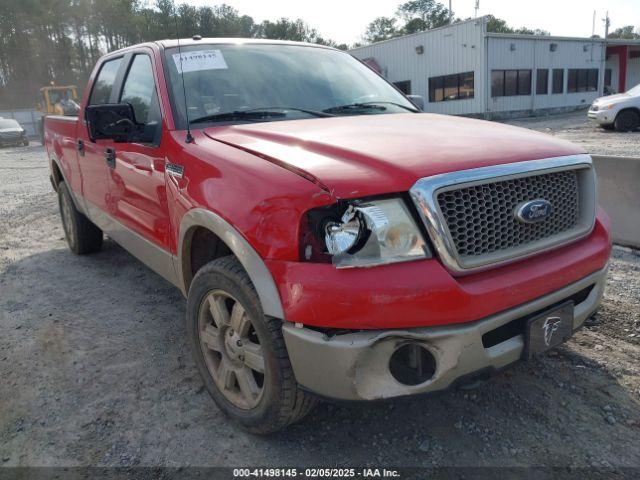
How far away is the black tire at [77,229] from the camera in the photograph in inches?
211

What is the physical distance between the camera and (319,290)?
1933 millimetres

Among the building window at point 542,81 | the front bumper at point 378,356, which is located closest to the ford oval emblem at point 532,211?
the front bumper at point 378,356

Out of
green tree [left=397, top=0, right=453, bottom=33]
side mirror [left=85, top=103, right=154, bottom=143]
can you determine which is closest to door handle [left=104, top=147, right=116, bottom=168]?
side mirror [left=85, top=103, right=154, bottom=143]

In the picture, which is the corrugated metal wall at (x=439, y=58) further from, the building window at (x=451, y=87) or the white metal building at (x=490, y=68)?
the building window at (x=451, y=87)

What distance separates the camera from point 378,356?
1958mm

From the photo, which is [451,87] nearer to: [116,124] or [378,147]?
[116,124]

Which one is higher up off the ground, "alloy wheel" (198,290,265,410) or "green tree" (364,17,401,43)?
"green tree" (364,17,401,43)

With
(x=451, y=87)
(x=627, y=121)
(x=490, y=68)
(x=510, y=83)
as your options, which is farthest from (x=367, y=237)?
(x=510, y=83)

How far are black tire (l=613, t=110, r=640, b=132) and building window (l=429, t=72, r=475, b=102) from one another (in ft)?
32.0

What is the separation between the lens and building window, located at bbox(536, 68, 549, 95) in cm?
2750

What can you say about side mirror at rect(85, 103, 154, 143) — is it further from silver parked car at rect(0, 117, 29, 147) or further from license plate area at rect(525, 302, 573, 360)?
silver parked car at rect(0, 117, 29, 147)

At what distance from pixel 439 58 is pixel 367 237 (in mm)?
26694

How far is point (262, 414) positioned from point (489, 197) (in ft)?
4.43

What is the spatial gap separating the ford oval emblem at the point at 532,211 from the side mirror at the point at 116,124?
204 centimetres
